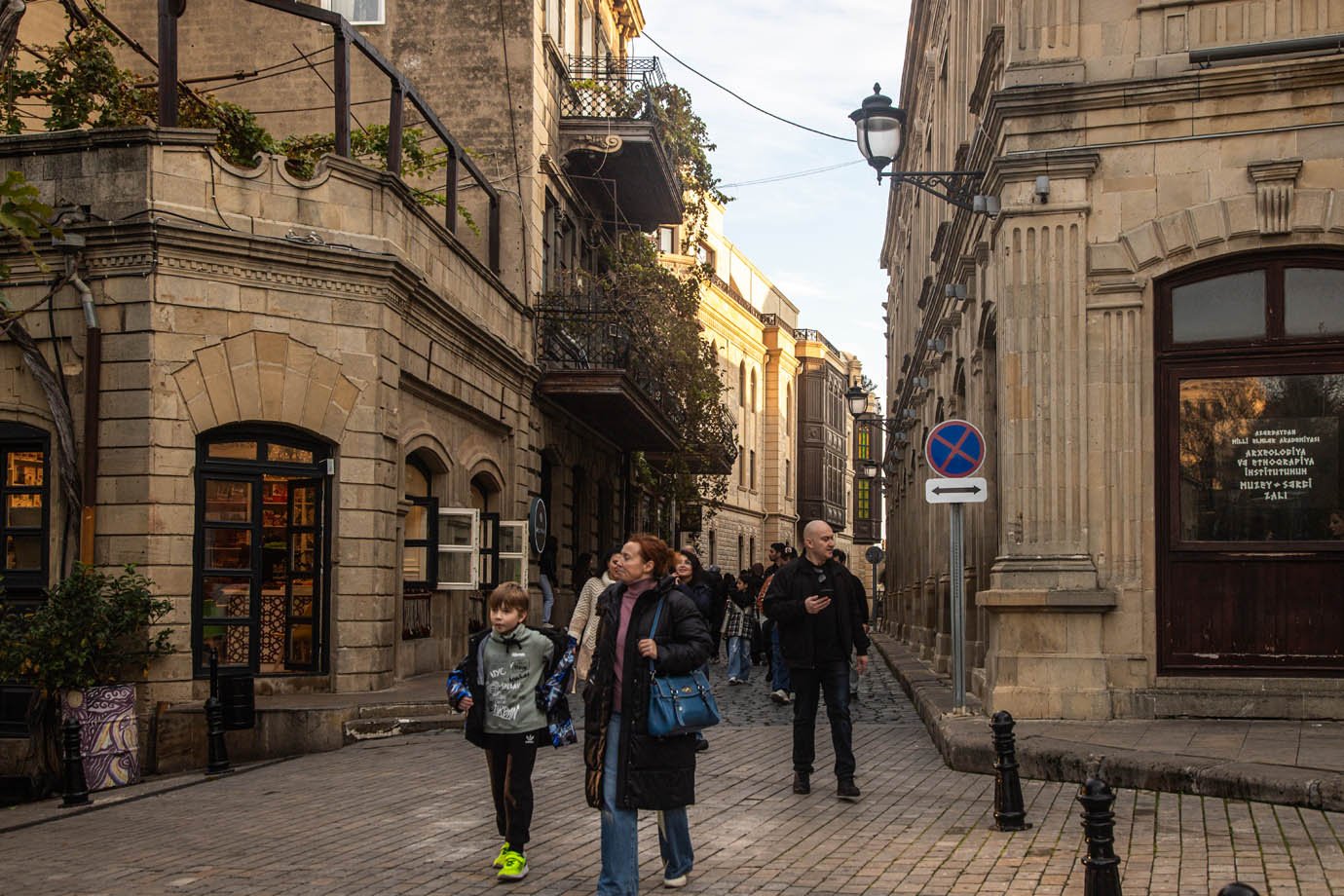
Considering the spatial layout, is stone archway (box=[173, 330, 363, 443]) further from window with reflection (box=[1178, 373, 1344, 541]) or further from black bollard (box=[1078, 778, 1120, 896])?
black bollard (box=[1078, 778, 1120, 896])

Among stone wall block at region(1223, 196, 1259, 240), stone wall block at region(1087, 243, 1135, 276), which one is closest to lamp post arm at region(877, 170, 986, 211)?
stone wall block at region(1087, 243, 1135, 276)

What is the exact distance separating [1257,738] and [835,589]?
333 cm

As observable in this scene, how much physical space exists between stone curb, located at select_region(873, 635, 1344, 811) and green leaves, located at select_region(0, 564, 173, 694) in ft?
23.2

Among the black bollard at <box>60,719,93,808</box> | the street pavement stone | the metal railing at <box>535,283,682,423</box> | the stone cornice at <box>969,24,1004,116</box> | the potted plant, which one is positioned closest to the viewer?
the street pavement stone

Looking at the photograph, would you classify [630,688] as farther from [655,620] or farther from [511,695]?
[511,695]

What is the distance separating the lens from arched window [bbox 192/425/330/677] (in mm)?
15008

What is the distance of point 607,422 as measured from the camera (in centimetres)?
2834

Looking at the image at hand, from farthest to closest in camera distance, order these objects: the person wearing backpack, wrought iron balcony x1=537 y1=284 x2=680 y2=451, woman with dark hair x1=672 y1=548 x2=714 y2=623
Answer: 1. wrought iron balcony x1=537 y1=284 x2=680 y2=451
2. woman with dark hair x1=672 y1=548 x2=714 y2=623
3. the person wearing backpack

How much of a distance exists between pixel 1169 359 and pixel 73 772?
30.5ft

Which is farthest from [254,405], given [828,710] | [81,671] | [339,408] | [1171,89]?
[1171,89]

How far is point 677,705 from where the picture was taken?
6906 millimetres

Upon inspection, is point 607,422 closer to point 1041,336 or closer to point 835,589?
point 1041,336

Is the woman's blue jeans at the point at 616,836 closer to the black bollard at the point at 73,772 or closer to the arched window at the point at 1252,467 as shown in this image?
the black bollard at the point at 73,772

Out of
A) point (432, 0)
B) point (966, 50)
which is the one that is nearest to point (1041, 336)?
point (966, 50)
